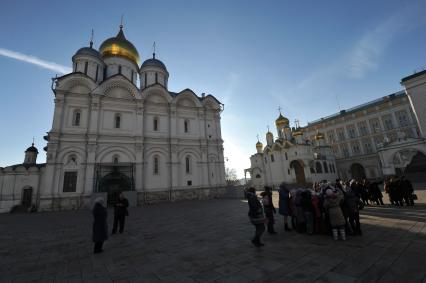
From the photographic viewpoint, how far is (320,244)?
5305 millimetres

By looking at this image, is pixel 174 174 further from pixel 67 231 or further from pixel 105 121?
pixel 67 231

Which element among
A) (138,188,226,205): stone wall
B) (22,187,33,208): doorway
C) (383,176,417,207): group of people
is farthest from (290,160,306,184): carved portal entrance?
(22,187,33,208): doorway

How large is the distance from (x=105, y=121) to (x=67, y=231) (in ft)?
48.7

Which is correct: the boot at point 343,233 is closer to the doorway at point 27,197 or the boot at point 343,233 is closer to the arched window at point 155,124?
the arched window at point 155,124

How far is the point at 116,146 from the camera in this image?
68.7 ft

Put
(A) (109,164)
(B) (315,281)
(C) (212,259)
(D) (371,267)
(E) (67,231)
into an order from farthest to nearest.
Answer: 1. (A) (109,164)
2. (E) (67,231)
3. (C) (212,259)
4. (D) (371,267)
5. (B) (315,281)

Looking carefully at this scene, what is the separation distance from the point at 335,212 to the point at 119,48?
100ft

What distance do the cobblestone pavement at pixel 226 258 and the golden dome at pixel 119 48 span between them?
25.9 metres

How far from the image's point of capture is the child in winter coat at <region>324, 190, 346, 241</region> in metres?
5.54

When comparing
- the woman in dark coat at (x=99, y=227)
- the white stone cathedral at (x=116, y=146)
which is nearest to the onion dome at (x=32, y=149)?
the white stone cathedral at (x=116, y=146)

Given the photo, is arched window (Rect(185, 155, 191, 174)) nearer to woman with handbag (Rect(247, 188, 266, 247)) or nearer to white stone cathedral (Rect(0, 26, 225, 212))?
white stone cathedral (Rect(0, 26, 225, 212))

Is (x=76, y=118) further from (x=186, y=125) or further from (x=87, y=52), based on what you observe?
(x=186, y=125)

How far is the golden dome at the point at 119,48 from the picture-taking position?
2733 centimetres

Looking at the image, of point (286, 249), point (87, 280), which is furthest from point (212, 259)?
point (87, 280)
